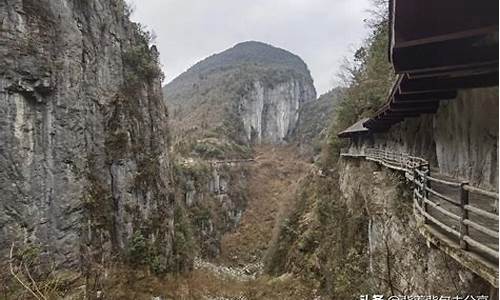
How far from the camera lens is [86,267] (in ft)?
49.9

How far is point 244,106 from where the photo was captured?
83625 mm

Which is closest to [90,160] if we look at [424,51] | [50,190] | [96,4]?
[50,190]

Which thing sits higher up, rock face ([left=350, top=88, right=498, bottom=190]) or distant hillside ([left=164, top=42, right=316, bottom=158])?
distant hillside ([left=164, top=42, right=316, bottom=158])

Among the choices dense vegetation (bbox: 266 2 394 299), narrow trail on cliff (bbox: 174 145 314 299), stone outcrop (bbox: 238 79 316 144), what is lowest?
narrow trail on cliff (bbox: 174 145 314 299)

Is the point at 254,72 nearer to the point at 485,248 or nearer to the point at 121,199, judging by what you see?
the point at 121,199

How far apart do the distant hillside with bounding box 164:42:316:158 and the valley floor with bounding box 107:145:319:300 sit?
22.8 ft

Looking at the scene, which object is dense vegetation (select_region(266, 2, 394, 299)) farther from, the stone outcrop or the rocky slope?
the rocky slope

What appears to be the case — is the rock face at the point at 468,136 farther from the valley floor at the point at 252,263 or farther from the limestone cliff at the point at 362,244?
the valley floor at the point at 252,263

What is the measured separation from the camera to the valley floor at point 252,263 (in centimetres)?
1767

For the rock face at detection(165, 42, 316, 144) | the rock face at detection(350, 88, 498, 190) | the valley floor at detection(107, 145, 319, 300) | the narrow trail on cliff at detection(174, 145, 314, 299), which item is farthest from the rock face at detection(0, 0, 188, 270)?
the rock face at detection(165, 42, 316, 144)

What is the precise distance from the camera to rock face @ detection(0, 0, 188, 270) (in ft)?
43.0

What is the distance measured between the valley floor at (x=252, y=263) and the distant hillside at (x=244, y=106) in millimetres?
6937

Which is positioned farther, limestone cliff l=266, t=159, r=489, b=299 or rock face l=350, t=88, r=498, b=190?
limestone cliff l=266, t=159, r=489, b=299

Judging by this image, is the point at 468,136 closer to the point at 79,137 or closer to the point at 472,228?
the point at 472,228
